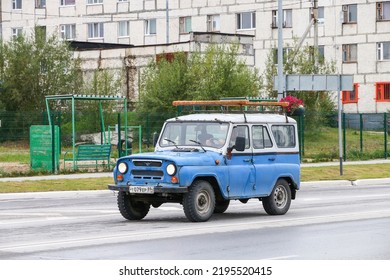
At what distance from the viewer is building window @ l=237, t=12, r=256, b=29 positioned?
270 ft

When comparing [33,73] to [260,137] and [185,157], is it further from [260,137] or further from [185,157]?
[185,157]

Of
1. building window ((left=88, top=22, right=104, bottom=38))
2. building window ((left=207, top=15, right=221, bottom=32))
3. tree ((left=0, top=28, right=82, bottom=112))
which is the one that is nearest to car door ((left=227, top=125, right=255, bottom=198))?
tree ((left=0, top=28, right=82, bottom=112))

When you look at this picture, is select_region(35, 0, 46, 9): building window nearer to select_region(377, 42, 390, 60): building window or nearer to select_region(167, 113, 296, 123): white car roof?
select_region(377, 42, 390, 60): building window

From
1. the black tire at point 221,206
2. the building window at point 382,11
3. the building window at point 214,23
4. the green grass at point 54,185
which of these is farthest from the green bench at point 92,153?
the building window at point 214,23

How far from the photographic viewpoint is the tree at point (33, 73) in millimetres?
57938

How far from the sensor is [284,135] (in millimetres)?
21953

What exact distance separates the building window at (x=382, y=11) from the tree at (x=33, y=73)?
25332 mm

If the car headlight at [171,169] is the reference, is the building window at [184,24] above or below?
above

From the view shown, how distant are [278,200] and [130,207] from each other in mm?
2967

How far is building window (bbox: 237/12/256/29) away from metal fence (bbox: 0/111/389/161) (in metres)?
22.4

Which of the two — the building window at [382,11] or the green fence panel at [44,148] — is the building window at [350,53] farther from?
the green fence panel at [44,148]

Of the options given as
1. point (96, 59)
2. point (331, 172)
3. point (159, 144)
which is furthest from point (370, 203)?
point (96, 59)

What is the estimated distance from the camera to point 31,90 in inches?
2283

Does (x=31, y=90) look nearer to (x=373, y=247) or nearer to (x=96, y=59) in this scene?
(x=96, y=59)
